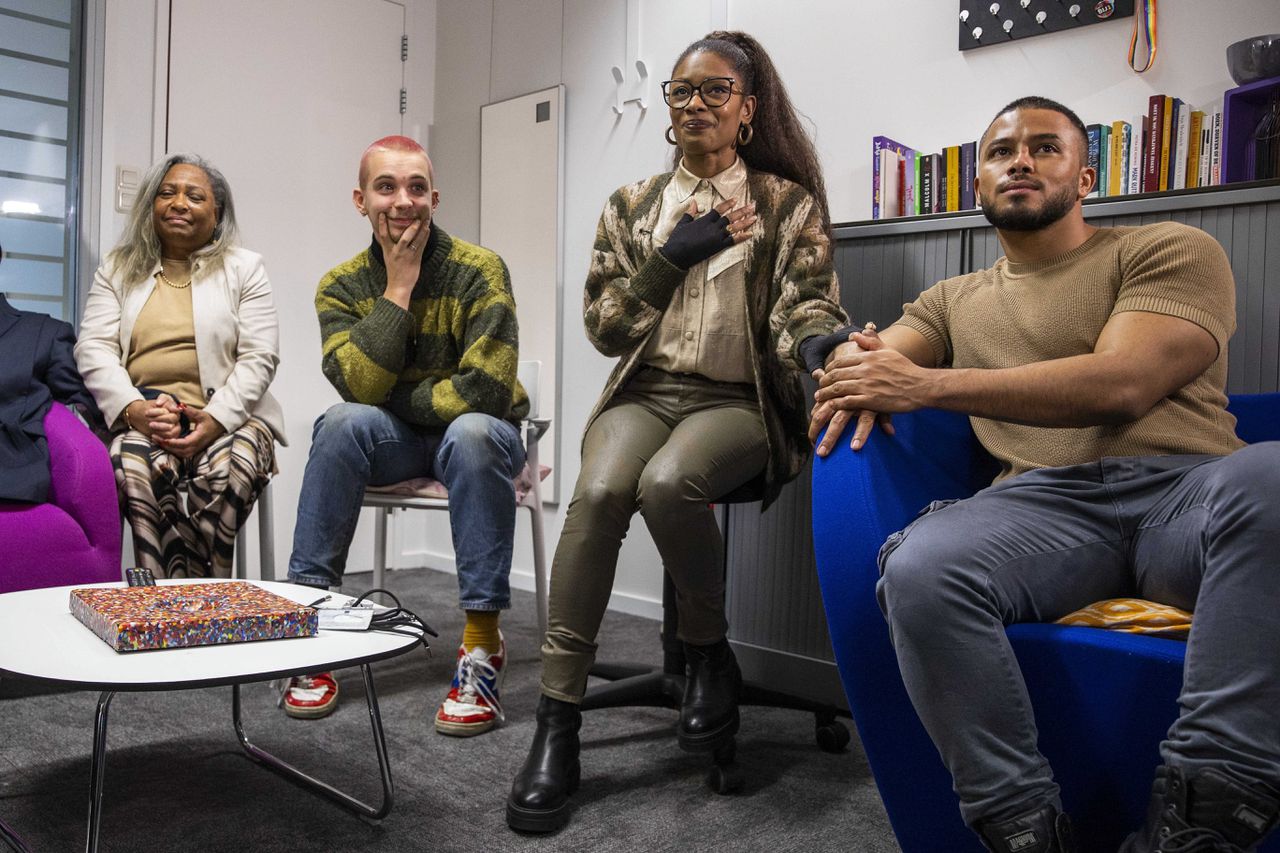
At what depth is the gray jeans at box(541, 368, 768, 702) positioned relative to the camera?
1.66 metres

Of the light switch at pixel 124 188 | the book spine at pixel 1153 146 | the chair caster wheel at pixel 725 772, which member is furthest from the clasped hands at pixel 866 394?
the light switch at pixel 124 188

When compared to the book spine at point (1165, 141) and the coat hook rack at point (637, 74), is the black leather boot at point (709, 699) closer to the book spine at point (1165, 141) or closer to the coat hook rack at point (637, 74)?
the book spine at point (1165, 141)

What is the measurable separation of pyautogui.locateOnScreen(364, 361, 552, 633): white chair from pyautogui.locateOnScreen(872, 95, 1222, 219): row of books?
3.47 ft

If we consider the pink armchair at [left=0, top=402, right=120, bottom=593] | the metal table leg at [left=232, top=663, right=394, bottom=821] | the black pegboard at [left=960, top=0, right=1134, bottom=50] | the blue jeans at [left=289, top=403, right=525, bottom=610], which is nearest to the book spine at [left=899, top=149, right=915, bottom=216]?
the black pegboard at [left=960, top=0, right=1134, bottom=50]

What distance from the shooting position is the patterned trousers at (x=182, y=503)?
2.22m

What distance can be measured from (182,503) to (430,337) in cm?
67

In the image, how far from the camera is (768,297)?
1.89m

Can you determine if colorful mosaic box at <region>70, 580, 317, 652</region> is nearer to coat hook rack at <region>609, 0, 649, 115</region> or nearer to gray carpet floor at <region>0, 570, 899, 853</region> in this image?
gray carpet floor at <region>0, 570, 899, 853</region>

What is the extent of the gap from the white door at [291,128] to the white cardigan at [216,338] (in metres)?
1.00

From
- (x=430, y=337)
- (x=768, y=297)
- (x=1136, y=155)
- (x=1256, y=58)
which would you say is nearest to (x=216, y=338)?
(x=430, y=337)

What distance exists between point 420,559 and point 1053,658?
326 cm

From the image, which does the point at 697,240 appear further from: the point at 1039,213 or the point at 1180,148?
the point at 1180,148

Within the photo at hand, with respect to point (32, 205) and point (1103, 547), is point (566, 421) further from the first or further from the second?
point (1103, 547)

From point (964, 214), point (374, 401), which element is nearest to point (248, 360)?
point (374, 401)
